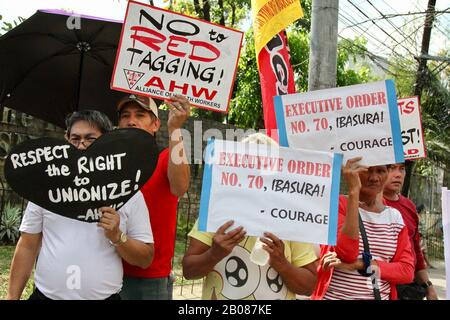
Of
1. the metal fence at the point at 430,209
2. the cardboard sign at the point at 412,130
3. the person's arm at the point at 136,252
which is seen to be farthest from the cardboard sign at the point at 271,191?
the metal fence at the point at 430,209

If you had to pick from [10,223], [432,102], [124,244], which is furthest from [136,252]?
[432,102]

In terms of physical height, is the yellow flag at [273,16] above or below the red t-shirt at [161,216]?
above

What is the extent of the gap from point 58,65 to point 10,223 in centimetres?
453

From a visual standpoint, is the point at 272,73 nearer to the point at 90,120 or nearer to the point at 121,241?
the point at 90,120

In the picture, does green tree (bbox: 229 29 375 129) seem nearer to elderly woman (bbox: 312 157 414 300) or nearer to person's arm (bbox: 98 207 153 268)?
elderly woman (bbox: 312 157 414 300)

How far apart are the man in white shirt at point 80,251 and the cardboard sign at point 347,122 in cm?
84

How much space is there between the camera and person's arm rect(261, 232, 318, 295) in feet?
6.84

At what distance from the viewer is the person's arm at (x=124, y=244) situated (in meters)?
2.04

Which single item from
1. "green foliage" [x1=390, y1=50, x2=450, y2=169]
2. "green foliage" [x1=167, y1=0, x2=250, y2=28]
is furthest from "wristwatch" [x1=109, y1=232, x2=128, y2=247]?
"green foliage" [x1=167, y1=0, x2=250, y2=28]

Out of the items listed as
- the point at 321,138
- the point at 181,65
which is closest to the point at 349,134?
the point at 321,138

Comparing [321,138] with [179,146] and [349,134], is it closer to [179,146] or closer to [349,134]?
[349,134]

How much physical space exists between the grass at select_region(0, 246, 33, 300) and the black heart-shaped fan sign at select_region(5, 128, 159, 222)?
11.7 feet

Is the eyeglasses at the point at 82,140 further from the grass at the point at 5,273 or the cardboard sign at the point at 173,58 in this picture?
the grass at the point at 5,273

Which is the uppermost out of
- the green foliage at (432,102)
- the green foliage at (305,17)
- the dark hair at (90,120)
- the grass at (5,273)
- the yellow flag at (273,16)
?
the green foliage at (305,17)
